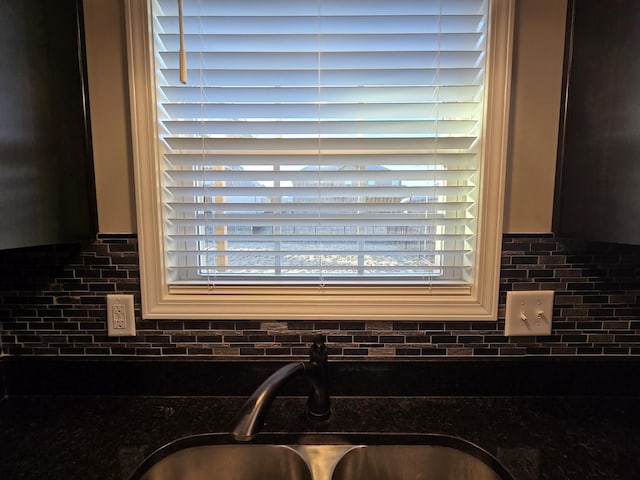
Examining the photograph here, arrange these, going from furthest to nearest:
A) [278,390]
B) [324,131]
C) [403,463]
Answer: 1. [324,131]
2. [403,463]
3. [278,390]

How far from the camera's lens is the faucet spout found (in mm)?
639

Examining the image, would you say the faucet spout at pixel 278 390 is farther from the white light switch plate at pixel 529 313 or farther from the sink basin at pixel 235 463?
the white light switch plate at pixel 529 313

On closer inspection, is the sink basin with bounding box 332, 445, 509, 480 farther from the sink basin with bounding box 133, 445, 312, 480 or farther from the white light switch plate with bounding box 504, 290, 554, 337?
A: the white light switch plate with bounding box 504, 290, 554, 337

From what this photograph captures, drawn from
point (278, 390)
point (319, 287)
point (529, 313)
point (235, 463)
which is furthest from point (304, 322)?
point (529, 313)

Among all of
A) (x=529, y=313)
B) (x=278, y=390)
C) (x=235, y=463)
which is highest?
(x=529, y=313)

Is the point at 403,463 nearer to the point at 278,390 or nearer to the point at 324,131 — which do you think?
the point at 278,390

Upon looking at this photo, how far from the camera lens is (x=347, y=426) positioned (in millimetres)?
830

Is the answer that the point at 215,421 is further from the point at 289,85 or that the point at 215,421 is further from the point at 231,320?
the point at 289,85

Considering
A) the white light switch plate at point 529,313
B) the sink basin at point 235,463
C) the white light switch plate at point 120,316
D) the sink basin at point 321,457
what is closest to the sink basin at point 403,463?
the sink basin at point 321,457

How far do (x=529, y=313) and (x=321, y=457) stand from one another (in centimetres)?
71

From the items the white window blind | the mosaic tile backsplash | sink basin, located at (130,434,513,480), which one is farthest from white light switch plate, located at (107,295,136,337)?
sink basin, located at (130,434,513,480)

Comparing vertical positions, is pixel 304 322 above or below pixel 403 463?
above

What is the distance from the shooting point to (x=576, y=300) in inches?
36.4

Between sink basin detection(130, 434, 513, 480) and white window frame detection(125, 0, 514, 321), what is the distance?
31 cm
